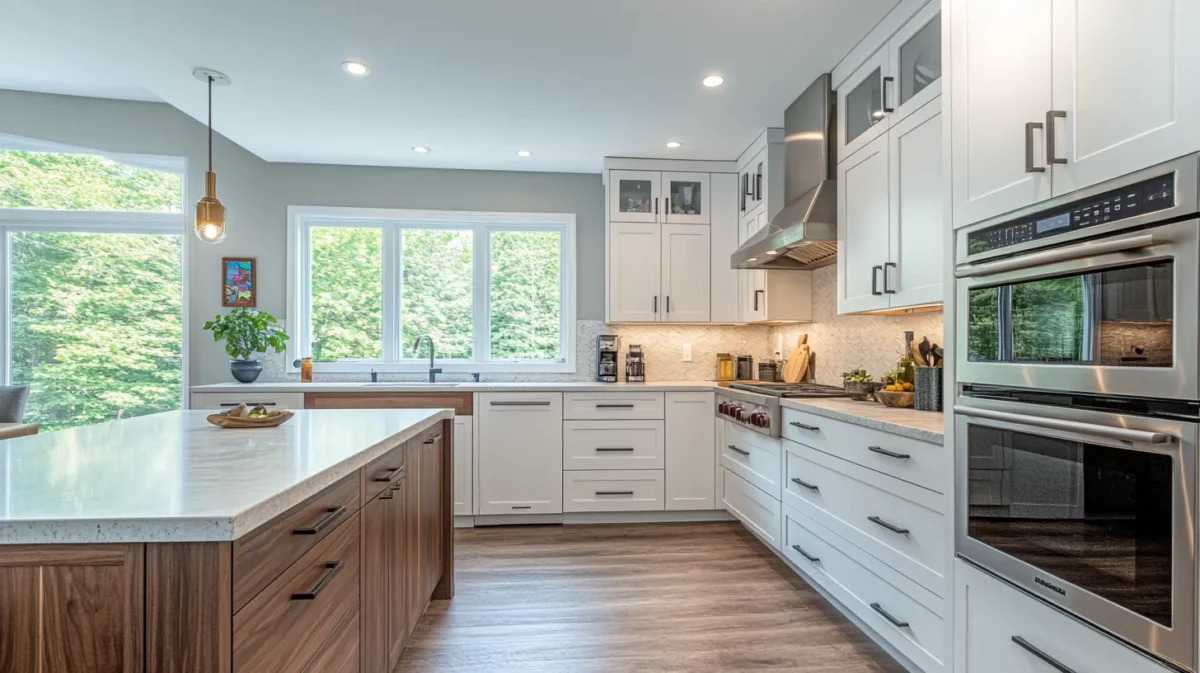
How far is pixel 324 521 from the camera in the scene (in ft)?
4.23

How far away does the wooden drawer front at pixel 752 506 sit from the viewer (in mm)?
3078

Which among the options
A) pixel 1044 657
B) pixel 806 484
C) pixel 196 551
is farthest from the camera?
pixel 806 484

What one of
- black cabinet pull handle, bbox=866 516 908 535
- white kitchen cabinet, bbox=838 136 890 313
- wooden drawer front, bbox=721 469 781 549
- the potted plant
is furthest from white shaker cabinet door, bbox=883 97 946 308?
the potted plant

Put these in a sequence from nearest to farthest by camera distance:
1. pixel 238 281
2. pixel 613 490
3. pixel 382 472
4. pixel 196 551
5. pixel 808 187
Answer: pixel 196 551 → pixel 382 472 → pixel 808 187 → pixel 613 490 → pixel 238 281

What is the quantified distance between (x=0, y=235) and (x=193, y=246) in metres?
1.28

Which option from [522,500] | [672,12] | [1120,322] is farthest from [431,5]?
[522,500]

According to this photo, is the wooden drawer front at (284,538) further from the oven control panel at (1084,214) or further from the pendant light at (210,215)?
the oven control panel at (1084,214)

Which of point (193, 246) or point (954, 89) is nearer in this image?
point (954, 89)

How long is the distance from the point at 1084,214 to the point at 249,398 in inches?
166

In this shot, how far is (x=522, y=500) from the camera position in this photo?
12.7 ft

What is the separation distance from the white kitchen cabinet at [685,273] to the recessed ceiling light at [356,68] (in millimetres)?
2171

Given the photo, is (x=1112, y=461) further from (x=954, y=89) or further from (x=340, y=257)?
(x=340, y=257)

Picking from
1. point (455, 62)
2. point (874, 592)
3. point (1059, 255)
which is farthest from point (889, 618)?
point (455, 62)

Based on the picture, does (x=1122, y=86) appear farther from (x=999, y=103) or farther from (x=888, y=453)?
(x=888, y=453)
